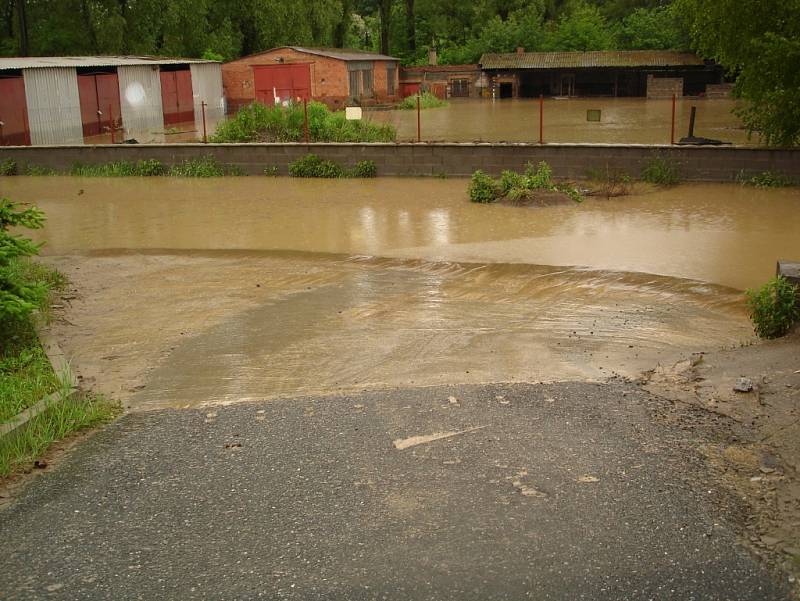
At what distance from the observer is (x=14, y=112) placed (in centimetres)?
3055

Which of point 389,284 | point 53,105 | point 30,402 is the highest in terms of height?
point 53,105

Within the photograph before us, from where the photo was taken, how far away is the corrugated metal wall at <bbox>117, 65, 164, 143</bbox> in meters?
36.4

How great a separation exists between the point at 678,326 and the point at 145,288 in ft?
21.6

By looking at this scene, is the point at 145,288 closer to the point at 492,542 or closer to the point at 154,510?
the point at 154,510

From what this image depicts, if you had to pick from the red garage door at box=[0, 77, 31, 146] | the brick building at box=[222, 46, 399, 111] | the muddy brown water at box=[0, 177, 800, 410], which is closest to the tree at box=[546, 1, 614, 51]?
the brick building at box=[222, 46, 399, 111]

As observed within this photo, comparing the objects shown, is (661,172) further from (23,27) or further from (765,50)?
(23,27)

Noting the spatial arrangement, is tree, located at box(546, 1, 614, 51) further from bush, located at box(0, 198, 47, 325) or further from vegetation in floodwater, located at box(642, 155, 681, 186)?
bush, located at box(0, 198, 47, 325)

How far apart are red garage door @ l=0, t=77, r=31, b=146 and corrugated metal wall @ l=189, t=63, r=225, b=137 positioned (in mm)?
10613

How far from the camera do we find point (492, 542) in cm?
461

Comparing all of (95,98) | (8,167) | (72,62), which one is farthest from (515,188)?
(72,62)

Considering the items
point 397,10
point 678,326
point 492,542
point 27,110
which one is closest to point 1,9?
point 27,110

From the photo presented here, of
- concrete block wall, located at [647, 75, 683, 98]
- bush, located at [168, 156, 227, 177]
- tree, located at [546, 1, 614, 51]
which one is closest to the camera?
bush, located at [168, 156, 227, 177]

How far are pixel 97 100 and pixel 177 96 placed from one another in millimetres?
6297

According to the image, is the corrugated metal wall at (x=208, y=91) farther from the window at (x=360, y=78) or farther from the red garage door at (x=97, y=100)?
the window at (x=360, y=78)
